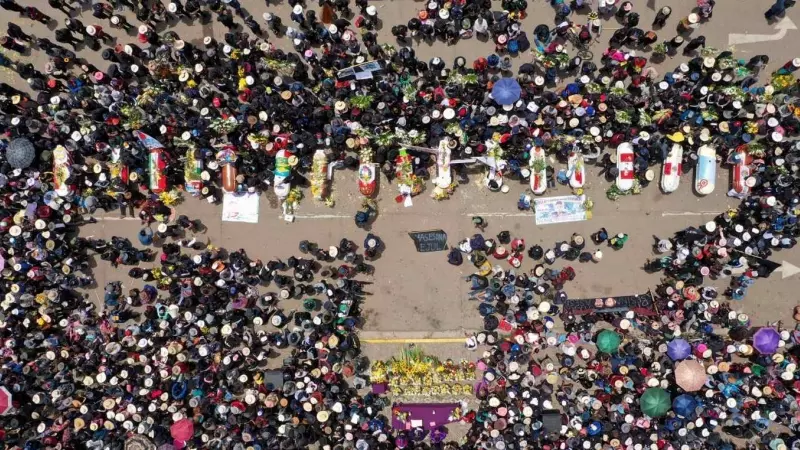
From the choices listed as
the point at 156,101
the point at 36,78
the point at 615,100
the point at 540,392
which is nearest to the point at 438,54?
the point at 615,100

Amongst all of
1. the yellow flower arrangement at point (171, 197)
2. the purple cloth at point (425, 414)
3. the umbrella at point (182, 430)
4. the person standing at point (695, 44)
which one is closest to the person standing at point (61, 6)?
the yellow flower arrangement at point (171, 197)

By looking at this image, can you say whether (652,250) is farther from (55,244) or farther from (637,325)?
(55,244)

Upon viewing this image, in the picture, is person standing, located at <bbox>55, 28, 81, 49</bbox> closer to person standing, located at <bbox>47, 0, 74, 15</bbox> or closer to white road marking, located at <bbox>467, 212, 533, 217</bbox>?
person standing, located at <bbox>47, 0, 74, 15</bbox>

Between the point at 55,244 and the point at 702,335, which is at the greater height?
the point at 55,244

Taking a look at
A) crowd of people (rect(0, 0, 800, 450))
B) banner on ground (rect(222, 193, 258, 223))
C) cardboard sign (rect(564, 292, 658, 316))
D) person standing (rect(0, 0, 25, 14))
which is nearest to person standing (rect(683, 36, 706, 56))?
crowd of people (rect(0, 0, 800, 450))

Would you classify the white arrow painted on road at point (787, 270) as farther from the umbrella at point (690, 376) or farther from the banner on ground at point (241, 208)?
the banner on ground at point (241, 208)
